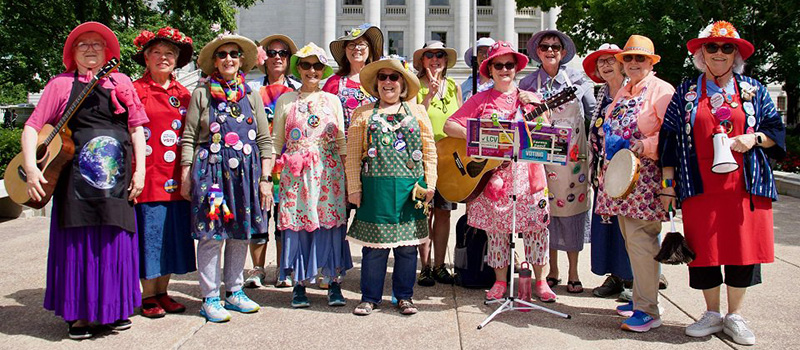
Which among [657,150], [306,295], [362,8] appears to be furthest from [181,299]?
[362,8]

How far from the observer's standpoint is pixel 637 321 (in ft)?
15.7

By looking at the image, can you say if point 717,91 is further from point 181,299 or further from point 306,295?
point 181,299

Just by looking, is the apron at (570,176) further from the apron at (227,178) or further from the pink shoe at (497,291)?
the apron at (227,178)

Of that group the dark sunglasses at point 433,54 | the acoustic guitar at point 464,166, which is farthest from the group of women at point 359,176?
the dark sunglasses at point 433,54

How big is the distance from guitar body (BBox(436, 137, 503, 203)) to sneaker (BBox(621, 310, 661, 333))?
155cm

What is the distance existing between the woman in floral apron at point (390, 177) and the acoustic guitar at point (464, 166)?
34cm

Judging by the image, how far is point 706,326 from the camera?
466 centimetres

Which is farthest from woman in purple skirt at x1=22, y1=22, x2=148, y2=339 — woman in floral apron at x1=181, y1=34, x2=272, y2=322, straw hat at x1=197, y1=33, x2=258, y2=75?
straw hat at x1=197, y1=33, x2=258, y2=75

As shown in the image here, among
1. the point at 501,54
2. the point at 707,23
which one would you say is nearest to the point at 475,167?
the point at 501,54

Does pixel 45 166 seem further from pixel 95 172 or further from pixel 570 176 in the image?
pixel 570 176

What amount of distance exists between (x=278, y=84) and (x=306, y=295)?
2.11 metres

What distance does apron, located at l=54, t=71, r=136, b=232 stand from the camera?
4.43 meters

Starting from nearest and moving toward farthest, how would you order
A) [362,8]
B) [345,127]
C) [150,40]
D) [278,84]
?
[150,40]
[345,127]
[278,84]
[362,8]

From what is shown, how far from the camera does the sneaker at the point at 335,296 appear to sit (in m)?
5.47
